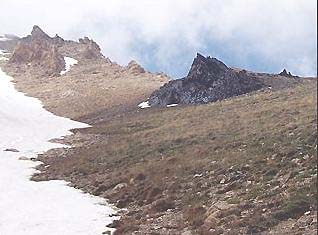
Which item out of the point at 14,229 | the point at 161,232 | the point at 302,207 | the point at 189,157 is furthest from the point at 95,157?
the point at 302,207

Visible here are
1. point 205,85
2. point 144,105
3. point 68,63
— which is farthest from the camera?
point 68,63

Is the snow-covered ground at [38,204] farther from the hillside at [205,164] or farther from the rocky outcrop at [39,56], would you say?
the rocky outcrop at [39,56]

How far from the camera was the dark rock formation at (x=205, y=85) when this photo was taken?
8644 centimetres

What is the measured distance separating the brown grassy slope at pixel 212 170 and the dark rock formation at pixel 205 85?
30895mm

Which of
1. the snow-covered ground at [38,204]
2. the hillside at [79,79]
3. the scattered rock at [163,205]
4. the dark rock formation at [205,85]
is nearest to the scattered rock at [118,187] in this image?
the snow-covered ground at [38,204]

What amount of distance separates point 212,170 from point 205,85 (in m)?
60.4

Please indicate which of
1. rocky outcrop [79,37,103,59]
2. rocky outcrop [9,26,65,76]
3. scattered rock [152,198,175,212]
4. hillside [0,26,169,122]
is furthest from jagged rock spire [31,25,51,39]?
scattered rock [152,198,175,212]

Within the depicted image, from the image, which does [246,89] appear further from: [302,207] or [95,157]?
[302,207]

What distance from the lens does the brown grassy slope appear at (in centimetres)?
2223

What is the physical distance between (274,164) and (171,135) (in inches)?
855

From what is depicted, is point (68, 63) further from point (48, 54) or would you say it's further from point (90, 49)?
point (90, 49)

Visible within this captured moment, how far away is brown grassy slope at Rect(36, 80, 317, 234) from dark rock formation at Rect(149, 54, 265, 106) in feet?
101

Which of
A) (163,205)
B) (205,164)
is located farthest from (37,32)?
(163,205)

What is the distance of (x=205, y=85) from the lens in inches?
3533
